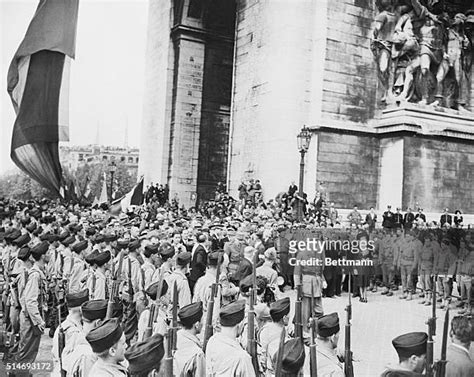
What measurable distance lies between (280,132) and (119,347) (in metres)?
17.7

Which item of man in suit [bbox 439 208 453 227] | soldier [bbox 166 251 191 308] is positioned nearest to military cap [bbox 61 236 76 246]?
soldier [bbox 166 251 191 308]

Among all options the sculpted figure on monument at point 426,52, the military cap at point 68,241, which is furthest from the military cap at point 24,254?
the sculpted figure on monument at point 426,52

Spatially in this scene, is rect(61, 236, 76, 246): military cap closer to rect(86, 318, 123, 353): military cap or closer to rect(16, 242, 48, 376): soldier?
rect(16, 242, 48, 376): soldier

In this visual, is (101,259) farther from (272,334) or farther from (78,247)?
(272,334)

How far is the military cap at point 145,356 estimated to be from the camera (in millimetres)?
3869

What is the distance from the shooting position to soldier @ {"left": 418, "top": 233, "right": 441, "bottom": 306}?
41.4 ft

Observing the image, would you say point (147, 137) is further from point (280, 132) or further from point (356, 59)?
point (356, 59)

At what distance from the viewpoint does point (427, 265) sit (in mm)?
12656

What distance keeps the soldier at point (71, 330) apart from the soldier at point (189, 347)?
937 mm

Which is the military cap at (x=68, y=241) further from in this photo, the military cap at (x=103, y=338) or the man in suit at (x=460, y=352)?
the man in suit at (x=460, y=352)

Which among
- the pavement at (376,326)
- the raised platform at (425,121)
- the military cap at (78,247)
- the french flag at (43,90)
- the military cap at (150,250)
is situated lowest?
the pavement at (376,326)

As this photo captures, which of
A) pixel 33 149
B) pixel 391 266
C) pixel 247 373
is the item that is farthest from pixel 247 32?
pixel 247 373

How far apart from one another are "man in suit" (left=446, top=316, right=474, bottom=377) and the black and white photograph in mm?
16

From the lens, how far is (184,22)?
27344 mm
